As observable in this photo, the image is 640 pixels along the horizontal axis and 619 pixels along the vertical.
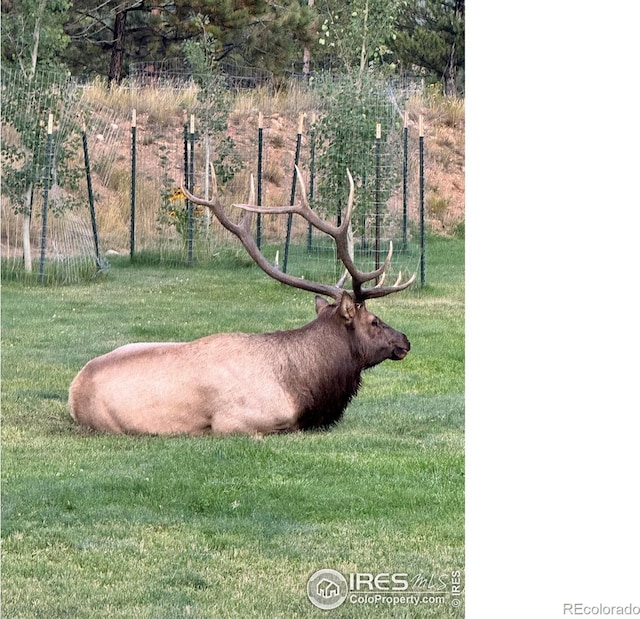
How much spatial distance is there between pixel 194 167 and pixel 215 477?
2633mm

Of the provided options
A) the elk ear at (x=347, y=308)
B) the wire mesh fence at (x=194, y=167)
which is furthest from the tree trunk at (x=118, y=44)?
the elk ear at (x=347, y=308)

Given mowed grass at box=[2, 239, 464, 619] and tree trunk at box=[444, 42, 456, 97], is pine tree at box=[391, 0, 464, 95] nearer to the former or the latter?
tree trunk at box=[444, 42, 456, 97]

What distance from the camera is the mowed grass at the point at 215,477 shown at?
525cm

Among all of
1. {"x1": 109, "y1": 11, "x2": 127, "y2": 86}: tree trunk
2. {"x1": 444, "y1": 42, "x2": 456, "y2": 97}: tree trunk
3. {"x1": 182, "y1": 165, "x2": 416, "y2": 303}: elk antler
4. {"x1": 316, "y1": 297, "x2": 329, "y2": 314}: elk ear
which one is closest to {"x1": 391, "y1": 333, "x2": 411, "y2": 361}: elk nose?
{"x1": 182, "y1": 165, "x2": 416, "y2": 303}: elk antler

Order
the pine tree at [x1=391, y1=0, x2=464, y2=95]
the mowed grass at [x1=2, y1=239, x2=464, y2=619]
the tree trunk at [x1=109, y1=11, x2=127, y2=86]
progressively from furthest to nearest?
the tree trunk at [x1=109, y1=11, x2=127, y2=86]
the pine tree at [x1=391, y1=0, x2=464, y2=95]
the mowed grass at [x1=2, y1=239, x2=464, y2=619]

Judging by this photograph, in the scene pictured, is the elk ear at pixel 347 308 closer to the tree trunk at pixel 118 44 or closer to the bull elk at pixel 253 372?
the bull elk at pixel 253 372

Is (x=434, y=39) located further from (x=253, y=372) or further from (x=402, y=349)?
(x=253, y=372)

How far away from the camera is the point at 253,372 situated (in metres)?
6.55

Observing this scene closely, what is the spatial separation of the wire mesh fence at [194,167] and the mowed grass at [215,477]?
0.84ft

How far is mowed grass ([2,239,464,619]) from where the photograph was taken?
525cm

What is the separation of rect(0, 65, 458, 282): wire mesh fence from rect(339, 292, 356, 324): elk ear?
0.59m
